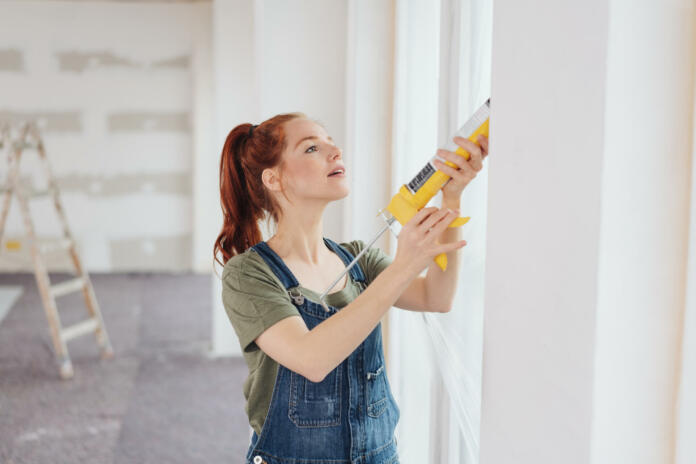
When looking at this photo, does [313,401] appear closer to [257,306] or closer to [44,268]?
[257,306]

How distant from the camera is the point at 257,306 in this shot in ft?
3.64

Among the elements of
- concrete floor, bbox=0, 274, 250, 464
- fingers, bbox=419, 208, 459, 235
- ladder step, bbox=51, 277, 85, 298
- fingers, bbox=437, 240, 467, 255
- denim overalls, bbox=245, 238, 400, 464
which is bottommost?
concrete floor, bbox=0, 274, 250, 464

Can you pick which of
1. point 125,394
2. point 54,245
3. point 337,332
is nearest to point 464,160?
point 337,332

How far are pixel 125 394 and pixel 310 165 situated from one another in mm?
2657

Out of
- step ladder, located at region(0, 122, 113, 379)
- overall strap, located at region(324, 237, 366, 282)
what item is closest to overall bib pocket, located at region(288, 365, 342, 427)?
overall strap, located at region(324, 237, 366, 282)

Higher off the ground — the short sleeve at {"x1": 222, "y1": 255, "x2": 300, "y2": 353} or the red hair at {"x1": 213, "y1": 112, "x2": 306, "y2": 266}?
the red hair at {"x1": 213, "y1": 112, "x2": 306, "y2": 266}

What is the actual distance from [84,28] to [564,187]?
23.2 feet

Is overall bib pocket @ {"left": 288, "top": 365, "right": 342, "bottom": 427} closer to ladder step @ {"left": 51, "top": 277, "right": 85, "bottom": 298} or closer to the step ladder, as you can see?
the step ladder

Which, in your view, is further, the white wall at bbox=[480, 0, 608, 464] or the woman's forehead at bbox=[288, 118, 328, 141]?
the woman's forehead at bbox=[288, 118, 328, 141]

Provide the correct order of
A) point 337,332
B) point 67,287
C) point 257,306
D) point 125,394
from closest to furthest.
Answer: point 337,332 → point 257,306 → point 125,394 → point 67,287

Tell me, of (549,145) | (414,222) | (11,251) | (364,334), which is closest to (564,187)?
(549,145)

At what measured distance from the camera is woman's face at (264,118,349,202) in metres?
1.26

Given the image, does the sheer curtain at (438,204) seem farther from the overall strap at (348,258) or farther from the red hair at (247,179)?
the red hair at (247,179)

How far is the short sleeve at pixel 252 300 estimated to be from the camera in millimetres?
1095
